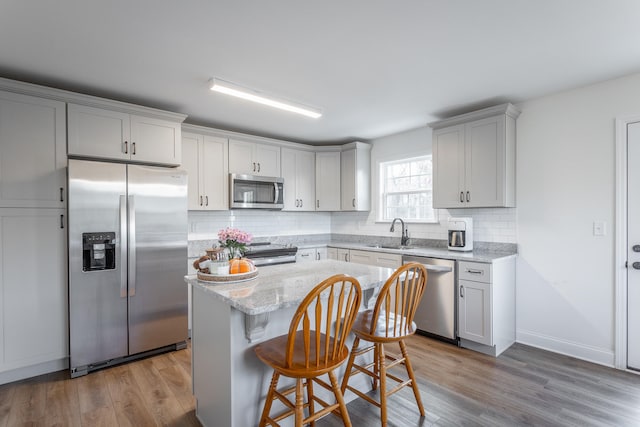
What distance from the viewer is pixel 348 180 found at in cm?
502

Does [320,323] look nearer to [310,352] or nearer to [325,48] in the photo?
[310,352]

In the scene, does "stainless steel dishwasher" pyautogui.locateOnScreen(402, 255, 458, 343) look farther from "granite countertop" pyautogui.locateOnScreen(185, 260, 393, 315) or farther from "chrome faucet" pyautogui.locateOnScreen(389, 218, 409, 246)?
"granite countertop" pyautogui.locateOnScreen(185, 260, 393, 315)

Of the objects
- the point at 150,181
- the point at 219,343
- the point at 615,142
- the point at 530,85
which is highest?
the point at 530,85

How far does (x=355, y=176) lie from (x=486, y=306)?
2.51 m

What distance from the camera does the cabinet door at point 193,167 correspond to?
3.90 metres

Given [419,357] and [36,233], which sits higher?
[36,233]

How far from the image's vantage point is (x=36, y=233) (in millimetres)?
2793

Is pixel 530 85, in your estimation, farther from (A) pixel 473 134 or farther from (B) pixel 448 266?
(B) pixel 448 266

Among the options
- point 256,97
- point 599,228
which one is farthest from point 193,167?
point 599,228

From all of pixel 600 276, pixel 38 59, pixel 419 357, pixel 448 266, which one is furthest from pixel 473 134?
pixel 38 59

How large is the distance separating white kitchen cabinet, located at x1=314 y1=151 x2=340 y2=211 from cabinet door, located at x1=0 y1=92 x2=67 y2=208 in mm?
3186

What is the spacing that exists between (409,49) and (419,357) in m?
2.64

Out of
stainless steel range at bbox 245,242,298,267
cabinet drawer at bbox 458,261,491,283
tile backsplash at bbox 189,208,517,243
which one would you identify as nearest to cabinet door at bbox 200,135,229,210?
tile backsplash at bbox 189,208,517,243

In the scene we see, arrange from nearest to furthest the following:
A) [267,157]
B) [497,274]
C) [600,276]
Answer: [600,276], [497,274], [267,157]
